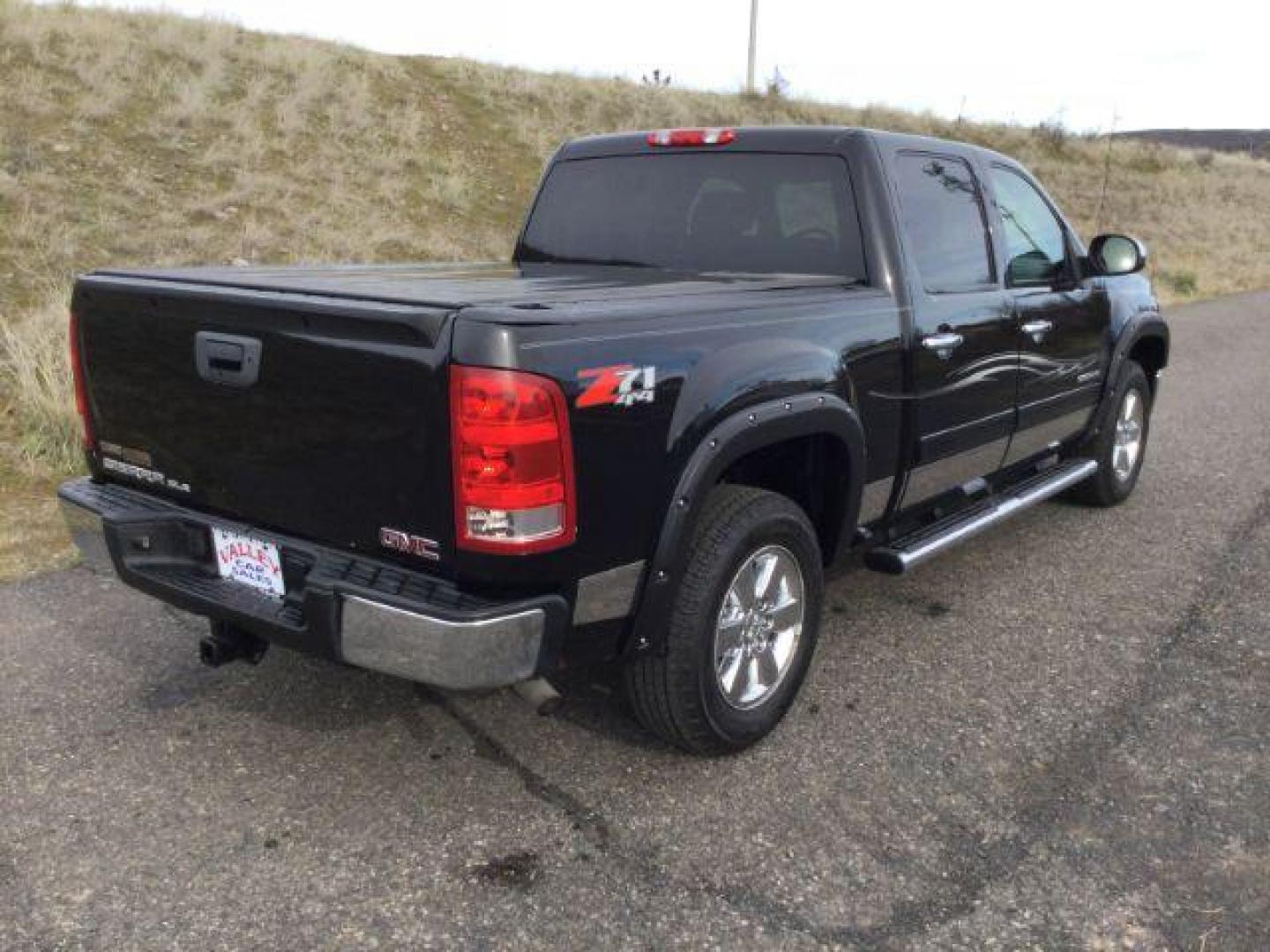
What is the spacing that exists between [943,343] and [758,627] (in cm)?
129

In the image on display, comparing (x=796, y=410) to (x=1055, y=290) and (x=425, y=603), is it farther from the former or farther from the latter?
(x=1055, y=290)

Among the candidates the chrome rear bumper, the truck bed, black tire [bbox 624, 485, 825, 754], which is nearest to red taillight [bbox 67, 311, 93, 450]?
the truck bed

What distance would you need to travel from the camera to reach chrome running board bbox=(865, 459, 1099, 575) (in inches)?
144

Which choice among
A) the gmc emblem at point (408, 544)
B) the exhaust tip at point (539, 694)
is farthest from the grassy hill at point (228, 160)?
the exhaust tip at point (539, 694)

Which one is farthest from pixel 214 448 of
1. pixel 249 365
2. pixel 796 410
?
pixel 796 410

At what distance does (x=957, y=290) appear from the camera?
155 inches

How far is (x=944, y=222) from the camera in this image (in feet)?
13.1

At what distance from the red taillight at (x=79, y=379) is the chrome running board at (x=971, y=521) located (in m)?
2.58

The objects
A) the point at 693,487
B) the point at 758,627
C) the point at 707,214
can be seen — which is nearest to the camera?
the point at 693,487

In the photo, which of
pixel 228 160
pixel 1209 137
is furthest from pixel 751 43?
pixel 1209 137

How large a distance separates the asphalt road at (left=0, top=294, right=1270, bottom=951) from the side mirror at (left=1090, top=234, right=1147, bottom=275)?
1645mm

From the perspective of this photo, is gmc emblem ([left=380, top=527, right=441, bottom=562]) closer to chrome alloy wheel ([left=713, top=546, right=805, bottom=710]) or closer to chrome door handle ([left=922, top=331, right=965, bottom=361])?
chrome alloy wheel ([left=713, top=546, right=805, bottom=710])

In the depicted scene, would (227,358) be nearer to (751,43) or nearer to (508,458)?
(508,458)

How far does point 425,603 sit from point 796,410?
1.22 metres
